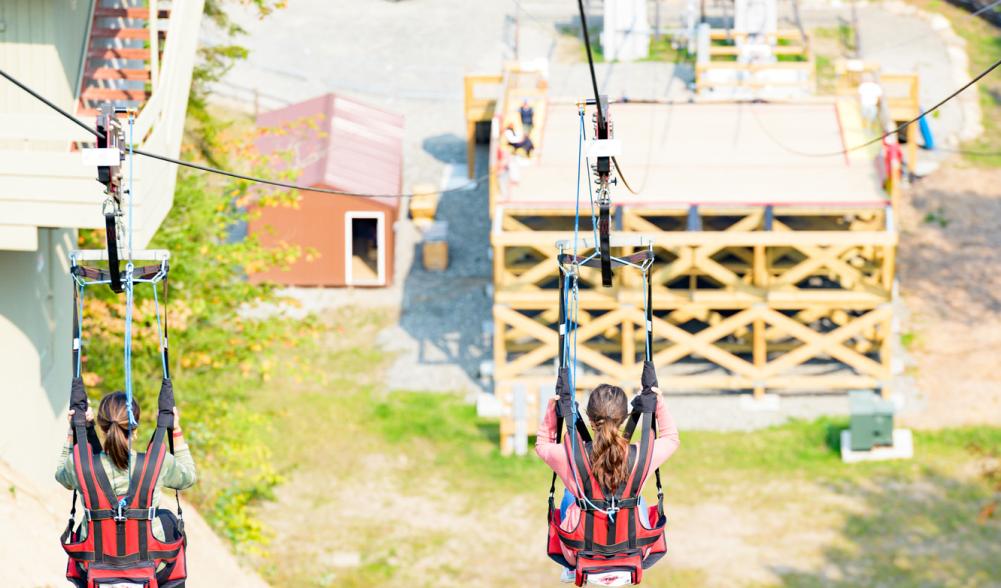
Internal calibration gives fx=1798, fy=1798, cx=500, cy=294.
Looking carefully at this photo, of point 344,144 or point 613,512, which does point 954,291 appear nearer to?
point 344,144

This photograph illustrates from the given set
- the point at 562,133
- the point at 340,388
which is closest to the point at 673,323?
the point at 562,133

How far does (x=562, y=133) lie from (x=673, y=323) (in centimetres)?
340

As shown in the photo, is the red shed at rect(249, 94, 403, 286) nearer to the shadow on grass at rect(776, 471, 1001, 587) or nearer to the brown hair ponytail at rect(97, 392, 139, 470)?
the shadow on grass at rect(776, 471, 1001, 587)

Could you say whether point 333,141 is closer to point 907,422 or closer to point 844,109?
point 844,109

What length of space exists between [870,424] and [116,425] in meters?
15.0

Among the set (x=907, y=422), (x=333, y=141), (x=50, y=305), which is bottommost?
(x=907, y=422)

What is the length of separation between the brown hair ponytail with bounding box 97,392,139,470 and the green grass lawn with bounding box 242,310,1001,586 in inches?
402

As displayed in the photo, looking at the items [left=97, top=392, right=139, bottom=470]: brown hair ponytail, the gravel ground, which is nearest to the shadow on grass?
the gravel ground

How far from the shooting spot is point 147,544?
11516 millimetres

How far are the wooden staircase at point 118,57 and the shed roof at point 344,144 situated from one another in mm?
6656

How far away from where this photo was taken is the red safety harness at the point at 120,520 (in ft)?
36.8

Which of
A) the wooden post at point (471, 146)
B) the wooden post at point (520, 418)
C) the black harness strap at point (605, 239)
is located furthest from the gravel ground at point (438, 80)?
the black harness strap at point (605, 239)

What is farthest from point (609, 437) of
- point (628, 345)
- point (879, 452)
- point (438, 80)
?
point (438, 80)

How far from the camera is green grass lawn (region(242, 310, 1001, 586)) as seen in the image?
21.5 meters
